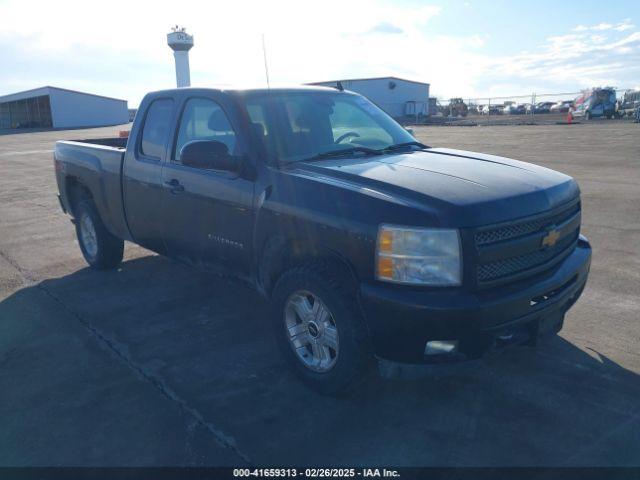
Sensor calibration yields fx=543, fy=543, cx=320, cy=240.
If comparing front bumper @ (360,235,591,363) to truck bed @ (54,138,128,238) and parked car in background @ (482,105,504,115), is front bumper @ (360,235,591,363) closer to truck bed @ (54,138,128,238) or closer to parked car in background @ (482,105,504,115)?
truck bed @ (54,138,128,238)

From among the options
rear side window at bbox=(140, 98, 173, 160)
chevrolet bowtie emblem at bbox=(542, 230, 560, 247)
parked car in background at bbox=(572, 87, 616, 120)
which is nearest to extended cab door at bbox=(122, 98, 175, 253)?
rear side window at bbox=(140, 98, 173, 160)

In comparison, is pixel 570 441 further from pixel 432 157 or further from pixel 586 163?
pixel 586 163

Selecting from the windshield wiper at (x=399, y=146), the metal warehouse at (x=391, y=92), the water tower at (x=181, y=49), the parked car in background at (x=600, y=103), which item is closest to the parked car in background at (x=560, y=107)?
the metal warehouse at (x=391, y=92)

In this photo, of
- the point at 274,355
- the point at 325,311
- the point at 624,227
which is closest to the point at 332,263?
the point at 325,311

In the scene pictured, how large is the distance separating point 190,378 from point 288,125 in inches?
77.4

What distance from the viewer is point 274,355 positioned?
160 inches

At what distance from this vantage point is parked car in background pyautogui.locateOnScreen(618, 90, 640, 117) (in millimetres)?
42403

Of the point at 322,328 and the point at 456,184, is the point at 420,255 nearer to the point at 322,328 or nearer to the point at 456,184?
the point at 456,184

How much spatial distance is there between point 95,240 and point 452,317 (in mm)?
4629

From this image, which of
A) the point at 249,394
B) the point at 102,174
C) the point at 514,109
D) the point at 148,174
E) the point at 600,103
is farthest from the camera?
the point at 514,109

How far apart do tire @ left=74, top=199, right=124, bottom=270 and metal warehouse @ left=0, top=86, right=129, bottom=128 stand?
6635cm

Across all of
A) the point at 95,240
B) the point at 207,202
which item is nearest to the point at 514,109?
the point at 95,240

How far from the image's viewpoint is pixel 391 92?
63969 mm

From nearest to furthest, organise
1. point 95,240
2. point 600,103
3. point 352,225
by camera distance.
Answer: point 352,225
point 95,240
point 600,103
